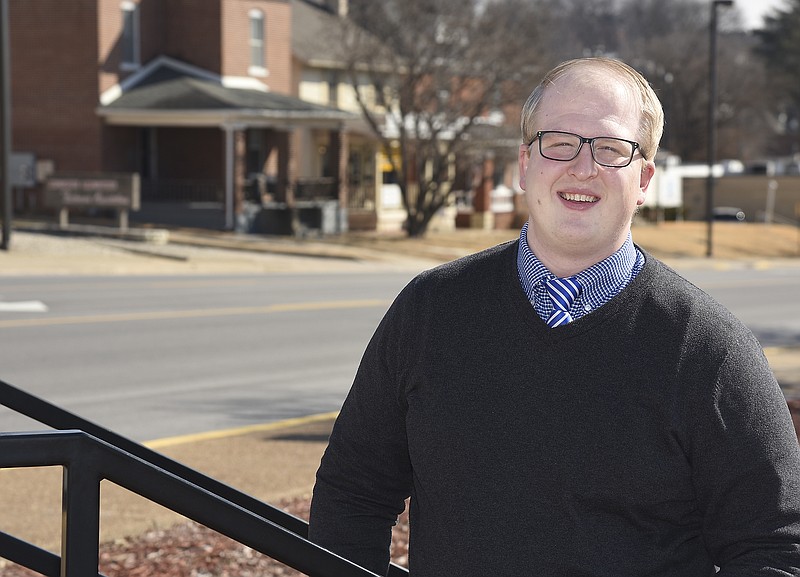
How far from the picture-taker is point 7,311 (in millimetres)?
15812

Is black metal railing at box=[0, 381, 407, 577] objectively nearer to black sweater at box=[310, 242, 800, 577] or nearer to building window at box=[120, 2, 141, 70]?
black sweater at box=[310, 242, 800, 577]

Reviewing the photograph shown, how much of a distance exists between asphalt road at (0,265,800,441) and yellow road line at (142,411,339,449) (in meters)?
0.22

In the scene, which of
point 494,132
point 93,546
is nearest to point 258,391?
point 93,546

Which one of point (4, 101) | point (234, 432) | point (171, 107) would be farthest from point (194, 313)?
point (171, 107)

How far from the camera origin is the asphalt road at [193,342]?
1002 cm

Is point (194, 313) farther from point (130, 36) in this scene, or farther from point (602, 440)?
point (130, 36)

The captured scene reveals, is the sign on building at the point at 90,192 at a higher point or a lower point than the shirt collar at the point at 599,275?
lower

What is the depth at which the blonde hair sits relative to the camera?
258 cm

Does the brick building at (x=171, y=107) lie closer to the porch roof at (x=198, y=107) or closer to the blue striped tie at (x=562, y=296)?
the porch roof at (x=198, y=107)

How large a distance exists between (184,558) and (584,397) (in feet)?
11.4

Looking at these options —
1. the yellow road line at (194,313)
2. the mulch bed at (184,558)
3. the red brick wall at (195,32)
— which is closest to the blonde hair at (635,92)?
the mulch bed at (184,558)

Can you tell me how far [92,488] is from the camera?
1.87 meters

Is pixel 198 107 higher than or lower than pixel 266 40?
lower

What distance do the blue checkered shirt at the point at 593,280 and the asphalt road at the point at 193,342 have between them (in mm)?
6383
